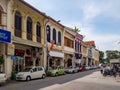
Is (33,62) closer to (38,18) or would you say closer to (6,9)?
(38,18)

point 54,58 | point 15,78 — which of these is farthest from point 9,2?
point 54,58

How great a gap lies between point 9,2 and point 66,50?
84.5 ft

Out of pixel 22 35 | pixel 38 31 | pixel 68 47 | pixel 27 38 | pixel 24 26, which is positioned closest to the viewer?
pixel 22 35

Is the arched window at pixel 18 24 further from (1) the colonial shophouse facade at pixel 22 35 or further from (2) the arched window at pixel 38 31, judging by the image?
(2) the arched window at pixel 38 31

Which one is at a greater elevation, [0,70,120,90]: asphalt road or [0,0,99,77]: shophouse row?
[0,0,99,77]: shophouse row

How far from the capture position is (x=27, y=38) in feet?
114

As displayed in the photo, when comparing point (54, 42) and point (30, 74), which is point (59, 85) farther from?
point (54, 42)

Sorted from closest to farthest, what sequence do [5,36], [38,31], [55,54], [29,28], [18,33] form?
[5,36] < [18,33] < [29,28] < [38,31] < [55,54]

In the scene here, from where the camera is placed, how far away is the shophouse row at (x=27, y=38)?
28.7 m

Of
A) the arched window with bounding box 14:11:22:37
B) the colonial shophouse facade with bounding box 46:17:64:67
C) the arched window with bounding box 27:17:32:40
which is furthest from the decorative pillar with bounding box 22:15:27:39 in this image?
the colonial shophouse facade with bounding box 46:17:64:67

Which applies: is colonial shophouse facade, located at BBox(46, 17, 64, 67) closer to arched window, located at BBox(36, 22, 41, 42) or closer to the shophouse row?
the shophouse row

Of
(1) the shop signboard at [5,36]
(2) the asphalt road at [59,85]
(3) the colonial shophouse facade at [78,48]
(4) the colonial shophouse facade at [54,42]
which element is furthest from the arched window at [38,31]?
(3) the colonial shophouse facade at [78,48]

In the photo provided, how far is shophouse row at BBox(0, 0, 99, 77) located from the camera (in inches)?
1131

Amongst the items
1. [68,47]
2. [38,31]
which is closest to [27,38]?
[38,31]
